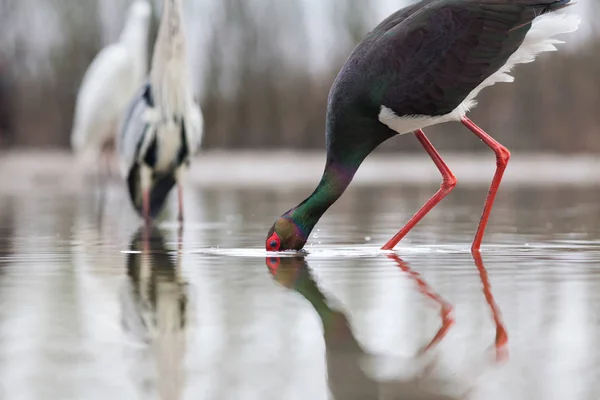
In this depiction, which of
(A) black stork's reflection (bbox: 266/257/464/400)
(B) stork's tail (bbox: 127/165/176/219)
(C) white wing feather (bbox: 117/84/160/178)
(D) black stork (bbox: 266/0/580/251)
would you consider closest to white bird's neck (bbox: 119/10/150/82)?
(C) white wing feather (bbox: 117/84/160/178)

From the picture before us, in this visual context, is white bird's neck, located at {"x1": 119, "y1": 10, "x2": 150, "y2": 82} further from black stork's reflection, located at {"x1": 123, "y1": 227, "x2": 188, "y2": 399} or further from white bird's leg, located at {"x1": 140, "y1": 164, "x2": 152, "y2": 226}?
black stork's reflection, located at {"x1": 123, "y1": 227, "x2": 188, "y2": 399}

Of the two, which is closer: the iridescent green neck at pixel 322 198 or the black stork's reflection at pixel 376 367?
the black stork's reflection at pixel 376 367

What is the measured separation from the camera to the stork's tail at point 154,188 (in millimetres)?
8461

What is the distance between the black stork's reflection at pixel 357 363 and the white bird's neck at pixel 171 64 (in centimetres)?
393

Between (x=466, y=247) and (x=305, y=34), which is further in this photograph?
(x=305, y=34)

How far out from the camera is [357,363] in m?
2.82

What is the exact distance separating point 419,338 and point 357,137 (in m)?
2.44

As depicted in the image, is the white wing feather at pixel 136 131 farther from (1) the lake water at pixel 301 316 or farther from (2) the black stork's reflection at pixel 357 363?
(2) the black stork's reflection at pixel 357 363

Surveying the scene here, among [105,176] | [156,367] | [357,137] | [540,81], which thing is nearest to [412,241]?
[357,137]

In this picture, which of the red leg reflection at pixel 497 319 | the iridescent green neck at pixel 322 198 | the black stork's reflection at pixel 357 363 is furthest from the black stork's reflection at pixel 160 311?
the red leg reflection at pixel 497 319

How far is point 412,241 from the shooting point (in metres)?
6.24

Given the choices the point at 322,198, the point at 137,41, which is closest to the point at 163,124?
the point at 322,198

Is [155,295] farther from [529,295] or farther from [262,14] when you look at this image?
[262,14]

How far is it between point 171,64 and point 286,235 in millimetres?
2812
